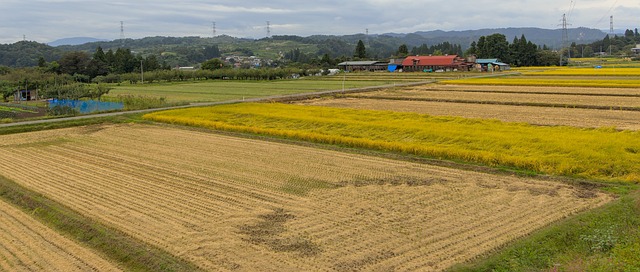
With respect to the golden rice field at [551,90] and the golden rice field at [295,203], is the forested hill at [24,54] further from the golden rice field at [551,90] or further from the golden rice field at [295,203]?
the golden rice field at [295,203]

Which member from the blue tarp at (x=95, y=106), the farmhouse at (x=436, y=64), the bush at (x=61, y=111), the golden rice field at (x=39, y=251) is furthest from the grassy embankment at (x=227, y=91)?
the golden rice field at (x=39, y=251)

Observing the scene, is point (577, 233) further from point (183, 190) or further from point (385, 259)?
point (183, 190)

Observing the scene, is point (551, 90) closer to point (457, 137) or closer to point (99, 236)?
point (457, 137)

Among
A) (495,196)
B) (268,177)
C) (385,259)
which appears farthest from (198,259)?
(495,196)

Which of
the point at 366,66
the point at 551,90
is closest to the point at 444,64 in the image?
the point at 366,66

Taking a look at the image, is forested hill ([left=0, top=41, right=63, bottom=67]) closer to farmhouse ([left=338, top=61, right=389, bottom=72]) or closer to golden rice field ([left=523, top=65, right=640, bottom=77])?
farmhouse ([left=338, top=61, right=389, bottom=72])
